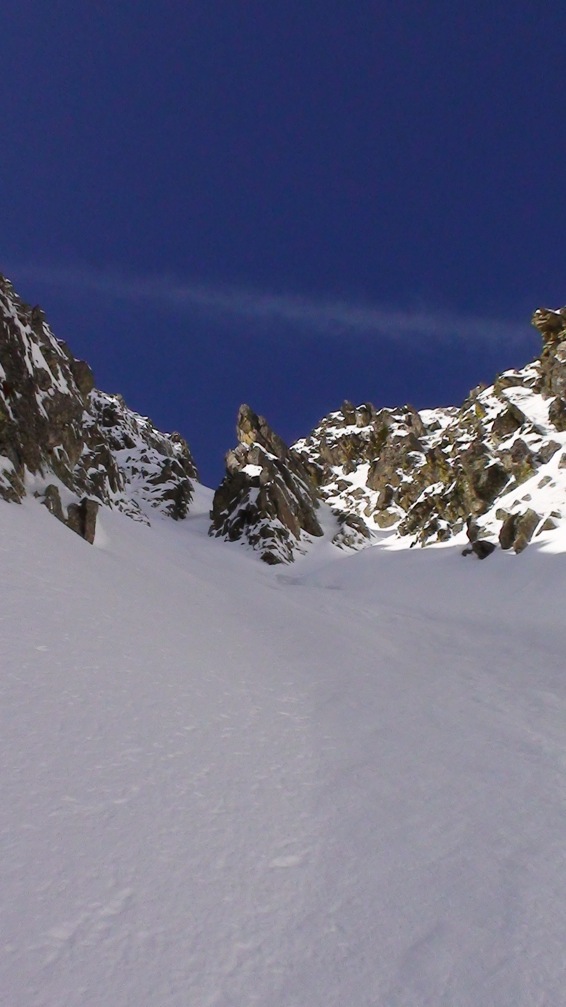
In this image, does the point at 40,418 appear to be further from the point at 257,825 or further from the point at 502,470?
the point at 502,470

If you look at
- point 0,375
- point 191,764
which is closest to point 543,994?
point 191,764

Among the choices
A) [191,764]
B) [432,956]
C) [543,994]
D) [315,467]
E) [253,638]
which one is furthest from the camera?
[315,467]

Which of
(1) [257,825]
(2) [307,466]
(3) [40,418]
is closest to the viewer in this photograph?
(1) [257,825]

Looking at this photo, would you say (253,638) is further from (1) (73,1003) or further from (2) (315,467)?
(2) (315,467)

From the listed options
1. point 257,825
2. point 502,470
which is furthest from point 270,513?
point 257,825

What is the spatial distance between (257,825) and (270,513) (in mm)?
60515

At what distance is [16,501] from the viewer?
20312 millimetres

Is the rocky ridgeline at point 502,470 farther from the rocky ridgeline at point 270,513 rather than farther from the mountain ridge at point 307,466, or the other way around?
the rocky ridgeline at point 270,513

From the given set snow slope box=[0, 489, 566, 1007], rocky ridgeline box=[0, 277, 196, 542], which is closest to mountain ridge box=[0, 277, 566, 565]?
rocky ridgeline box=[0, 277, 196, 542]

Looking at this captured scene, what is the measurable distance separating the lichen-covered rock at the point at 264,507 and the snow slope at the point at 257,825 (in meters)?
47.2

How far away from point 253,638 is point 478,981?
11434 millimetres

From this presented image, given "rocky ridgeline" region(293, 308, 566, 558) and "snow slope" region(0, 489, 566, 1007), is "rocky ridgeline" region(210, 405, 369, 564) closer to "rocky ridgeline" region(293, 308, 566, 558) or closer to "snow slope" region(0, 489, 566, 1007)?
"rocky ridgeline" region(293, 308, 566, 558)

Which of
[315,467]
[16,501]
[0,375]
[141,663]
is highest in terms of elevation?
[315,467]

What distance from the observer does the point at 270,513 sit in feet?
216
